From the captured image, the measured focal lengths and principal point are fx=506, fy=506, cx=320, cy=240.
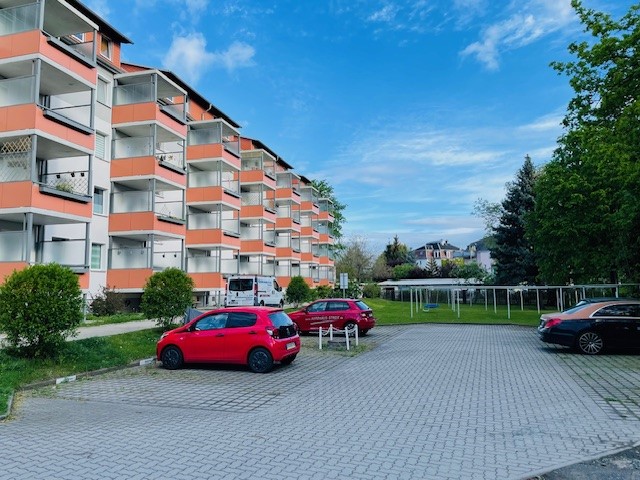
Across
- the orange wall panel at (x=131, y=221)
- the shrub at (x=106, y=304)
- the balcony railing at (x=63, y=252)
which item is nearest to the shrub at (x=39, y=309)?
the balcony railing at (x=63, y=252)

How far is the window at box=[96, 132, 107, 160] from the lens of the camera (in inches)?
1083

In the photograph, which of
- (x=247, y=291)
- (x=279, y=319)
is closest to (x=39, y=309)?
(x=279, y=319)

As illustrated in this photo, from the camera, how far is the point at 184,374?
12.0m

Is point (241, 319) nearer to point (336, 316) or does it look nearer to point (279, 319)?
point (279, 319)

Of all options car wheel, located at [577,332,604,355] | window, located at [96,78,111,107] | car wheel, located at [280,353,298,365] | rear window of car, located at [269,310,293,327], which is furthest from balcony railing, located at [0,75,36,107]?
car wheel, located at [577,332,604,355]

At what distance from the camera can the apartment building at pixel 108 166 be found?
63.8ft

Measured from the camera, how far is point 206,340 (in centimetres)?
1240

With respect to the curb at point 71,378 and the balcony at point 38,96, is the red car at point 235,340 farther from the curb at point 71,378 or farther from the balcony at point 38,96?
the balcony at point 38,96

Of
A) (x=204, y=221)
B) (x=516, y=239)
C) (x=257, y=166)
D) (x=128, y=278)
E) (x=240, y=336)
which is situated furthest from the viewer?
(x=257, y=166)

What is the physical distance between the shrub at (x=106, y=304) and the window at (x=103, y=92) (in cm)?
1047

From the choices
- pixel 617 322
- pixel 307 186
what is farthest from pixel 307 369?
pixel 307 186

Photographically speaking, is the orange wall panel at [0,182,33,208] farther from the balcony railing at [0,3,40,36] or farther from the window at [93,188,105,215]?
the window at [93,188,105,215]

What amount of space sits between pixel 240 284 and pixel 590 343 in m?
19.7

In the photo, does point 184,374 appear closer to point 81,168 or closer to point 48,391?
point 48,391
